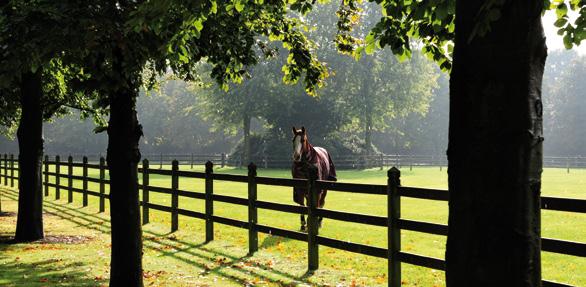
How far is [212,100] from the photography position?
180ft

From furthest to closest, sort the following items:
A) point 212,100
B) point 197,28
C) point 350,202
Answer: point 212,100, point 350,202, point 197,28

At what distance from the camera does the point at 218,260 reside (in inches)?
408

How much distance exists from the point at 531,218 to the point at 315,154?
446 inches

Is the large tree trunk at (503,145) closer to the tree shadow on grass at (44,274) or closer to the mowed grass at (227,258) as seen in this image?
the mowed grass at (227,258)

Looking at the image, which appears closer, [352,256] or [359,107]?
[352,256]

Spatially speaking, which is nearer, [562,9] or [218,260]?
[562,9]

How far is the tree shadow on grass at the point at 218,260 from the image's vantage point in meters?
8.97

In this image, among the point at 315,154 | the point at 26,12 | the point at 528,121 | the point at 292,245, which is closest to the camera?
the point at 528,121

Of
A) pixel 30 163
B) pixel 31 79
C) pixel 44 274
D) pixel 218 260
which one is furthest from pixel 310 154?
pixel 44 274

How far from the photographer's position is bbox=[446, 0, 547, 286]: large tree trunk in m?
3.22

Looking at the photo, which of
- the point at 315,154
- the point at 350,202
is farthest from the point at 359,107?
the point at 315,154

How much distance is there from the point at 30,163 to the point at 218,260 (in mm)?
5301

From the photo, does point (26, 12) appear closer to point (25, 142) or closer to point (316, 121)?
point (25, 142)

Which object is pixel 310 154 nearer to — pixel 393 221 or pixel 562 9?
pixel 393 221
